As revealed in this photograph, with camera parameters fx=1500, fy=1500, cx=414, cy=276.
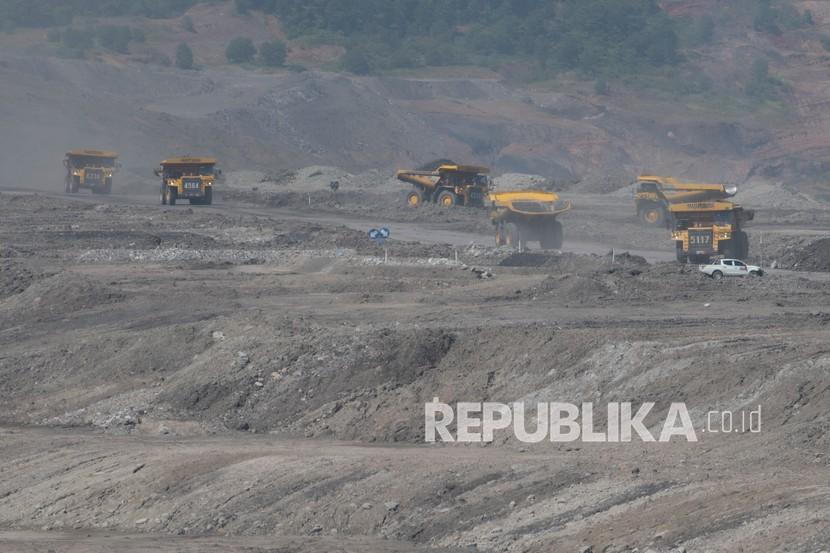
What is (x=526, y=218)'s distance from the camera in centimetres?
4566

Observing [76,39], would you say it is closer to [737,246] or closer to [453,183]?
[453,183]

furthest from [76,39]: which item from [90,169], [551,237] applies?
[551,237]

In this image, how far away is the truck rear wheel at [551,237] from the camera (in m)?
45.9

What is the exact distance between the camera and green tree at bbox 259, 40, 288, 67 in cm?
12300

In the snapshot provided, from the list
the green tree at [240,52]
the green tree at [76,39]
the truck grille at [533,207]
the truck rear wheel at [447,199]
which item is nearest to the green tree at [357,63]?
the green tree at [240,52]

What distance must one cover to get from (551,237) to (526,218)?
40.7 inches

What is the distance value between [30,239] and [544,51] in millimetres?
91579

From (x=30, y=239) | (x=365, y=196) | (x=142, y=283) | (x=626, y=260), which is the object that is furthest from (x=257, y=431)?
(x=365, y=196)

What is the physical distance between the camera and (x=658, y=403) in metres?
19.7

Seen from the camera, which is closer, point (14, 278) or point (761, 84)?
point (14, 278)

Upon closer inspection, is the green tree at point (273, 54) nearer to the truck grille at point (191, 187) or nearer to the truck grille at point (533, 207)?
the truck grille at point (191, 187)

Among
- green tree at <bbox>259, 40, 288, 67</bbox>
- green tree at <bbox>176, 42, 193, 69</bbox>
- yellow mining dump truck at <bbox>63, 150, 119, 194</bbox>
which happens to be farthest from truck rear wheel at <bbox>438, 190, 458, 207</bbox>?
green tree at <bbox>259, 40, 288, 67</bbox>

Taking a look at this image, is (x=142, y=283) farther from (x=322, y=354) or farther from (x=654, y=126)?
(x=654, y=126)

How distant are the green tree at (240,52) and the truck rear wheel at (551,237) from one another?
81.9 m
